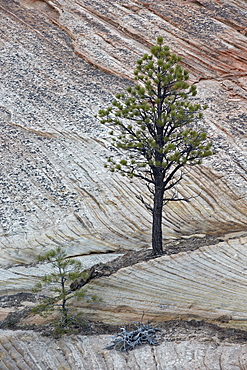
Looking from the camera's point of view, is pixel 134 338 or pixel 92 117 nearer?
pixel 134 338

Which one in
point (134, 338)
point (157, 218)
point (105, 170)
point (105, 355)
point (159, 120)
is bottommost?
point (105, 355)

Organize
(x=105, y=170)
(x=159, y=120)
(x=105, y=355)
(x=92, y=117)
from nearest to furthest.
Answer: (x=105, y=355) → (x=159, y=120) → (x=105, y=170) → (x=92, y=117)

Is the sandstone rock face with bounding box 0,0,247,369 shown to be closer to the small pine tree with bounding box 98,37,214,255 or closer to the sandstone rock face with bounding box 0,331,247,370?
the sandstone rock face with bounding box 0,331,247,370

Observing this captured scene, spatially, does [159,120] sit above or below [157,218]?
above

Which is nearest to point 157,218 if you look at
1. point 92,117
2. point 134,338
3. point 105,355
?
point 134,338

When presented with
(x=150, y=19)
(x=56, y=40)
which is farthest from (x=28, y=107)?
(x=150, y=19)

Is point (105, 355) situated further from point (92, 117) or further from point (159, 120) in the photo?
point (92, 117)

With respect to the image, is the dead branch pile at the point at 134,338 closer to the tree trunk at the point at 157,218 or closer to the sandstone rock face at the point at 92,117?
the tree trunk at the point at 157,218
